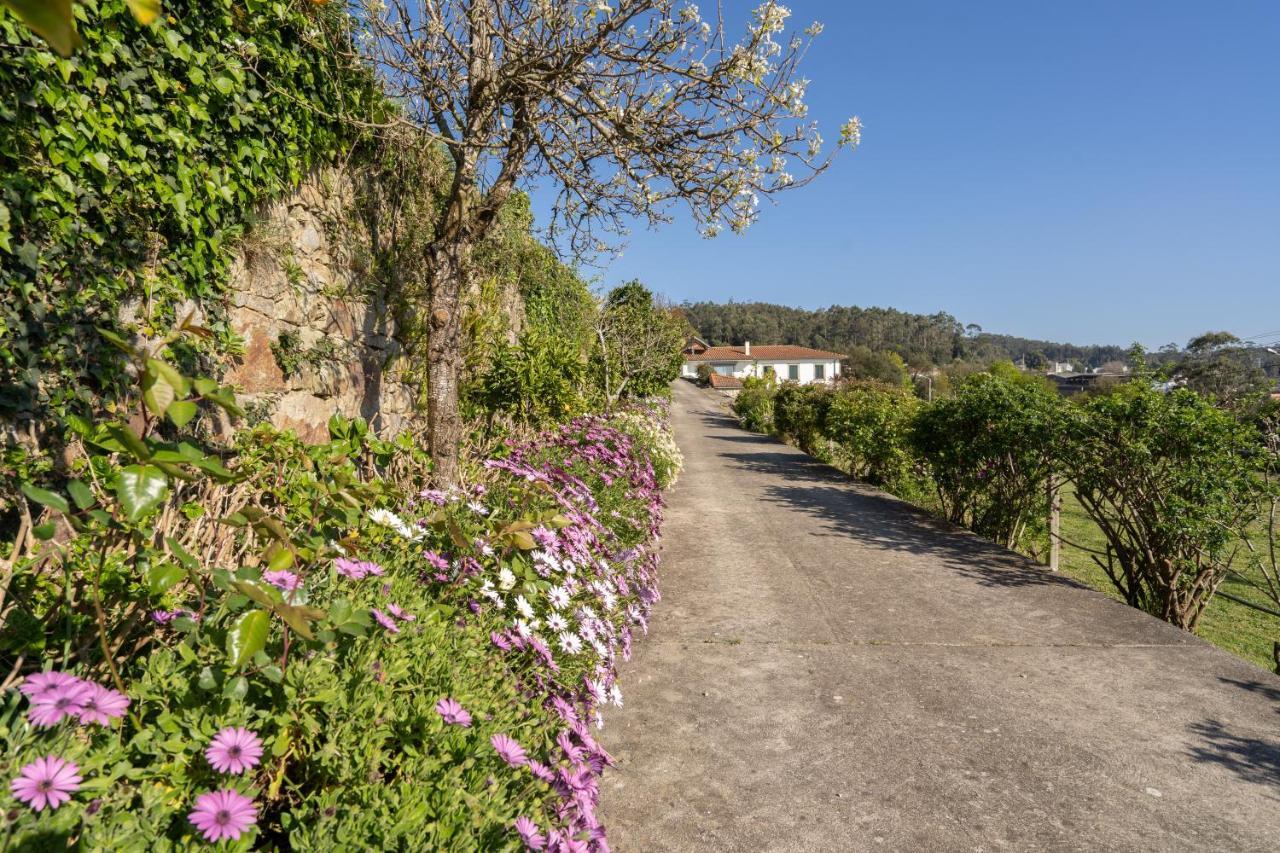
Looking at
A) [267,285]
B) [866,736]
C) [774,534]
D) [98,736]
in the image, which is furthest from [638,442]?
[98,736]

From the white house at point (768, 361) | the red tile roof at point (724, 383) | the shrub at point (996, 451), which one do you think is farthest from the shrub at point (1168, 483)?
the white house at point (768, 361)

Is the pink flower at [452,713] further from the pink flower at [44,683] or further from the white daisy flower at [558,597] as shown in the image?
the white daisy flower at [558,597]

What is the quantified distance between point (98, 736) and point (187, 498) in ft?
6.07

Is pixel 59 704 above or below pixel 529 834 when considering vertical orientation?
above

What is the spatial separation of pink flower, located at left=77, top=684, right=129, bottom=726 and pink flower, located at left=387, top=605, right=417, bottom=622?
613 mm

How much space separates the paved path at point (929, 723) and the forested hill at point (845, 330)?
9527cm

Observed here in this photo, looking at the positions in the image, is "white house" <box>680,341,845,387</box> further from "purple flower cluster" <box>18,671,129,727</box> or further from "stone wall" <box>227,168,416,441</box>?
"purple flower cluster" <box>18,671,129,727</box>

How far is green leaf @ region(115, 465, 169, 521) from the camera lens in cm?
110

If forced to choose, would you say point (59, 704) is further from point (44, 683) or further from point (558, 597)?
point (558, 597)

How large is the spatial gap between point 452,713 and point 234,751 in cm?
44

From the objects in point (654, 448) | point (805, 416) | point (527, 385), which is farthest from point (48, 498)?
point (805, 416)

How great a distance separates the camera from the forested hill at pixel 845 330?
106m

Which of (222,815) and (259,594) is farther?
(259,594)

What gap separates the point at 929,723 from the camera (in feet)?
9.83
